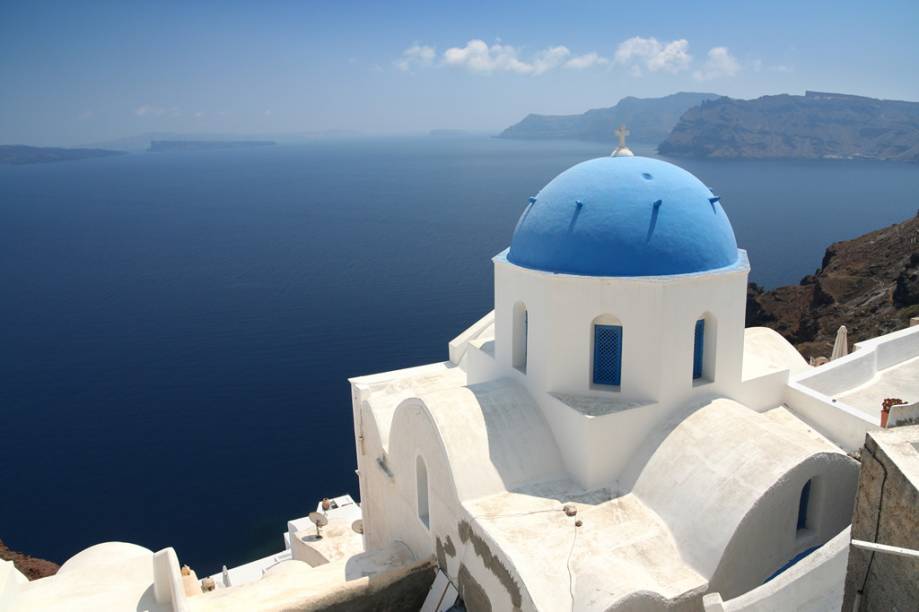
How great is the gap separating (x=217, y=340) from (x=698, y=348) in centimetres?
3774

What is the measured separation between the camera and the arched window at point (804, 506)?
933 centimetres

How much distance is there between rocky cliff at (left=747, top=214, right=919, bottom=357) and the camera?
1328 inches

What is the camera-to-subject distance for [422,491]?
11898mm

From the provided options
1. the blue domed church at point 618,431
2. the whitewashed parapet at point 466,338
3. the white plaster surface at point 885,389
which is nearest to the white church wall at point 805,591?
the blue domed church at point 618,431

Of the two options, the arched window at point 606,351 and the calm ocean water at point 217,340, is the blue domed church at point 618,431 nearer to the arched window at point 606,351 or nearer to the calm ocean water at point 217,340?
the arched window at point 606,351

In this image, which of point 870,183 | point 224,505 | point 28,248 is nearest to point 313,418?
point 224,505

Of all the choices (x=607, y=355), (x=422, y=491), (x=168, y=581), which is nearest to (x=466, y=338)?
(x=422, y=491)

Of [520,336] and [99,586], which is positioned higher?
[520,336]

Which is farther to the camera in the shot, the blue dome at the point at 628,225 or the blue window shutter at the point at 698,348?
the blue window shutter at the point at 698,348

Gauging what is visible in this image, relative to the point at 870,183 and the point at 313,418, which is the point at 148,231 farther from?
the point at 870,183

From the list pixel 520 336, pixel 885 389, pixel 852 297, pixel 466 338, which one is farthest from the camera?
pixel 852 297

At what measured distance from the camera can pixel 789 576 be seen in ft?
23.3

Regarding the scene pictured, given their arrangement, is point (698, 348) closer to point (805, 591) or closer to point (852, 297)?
point (805, 591)

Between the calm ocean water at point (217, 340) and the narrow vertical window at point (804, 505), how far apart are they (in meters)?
19.7
